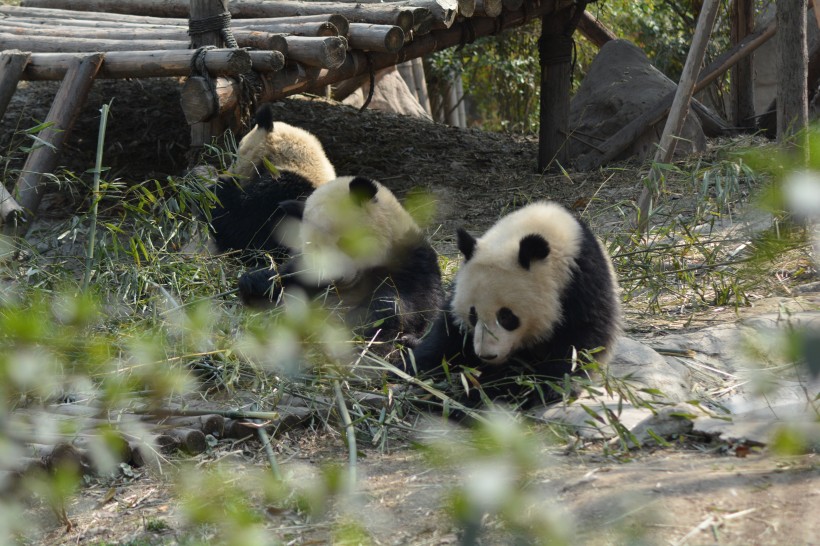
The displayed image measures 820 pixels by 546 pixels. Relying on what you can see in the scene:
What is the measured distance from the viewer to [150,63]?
6.23 m

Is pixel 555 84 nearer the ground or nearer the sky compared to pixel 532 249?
nearer the sky

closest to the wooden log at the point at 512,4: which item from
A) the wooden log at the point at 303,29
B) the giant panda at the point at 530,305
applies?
the wooden log at the point at 303,29

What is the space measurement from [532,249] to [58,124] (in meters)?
3.95

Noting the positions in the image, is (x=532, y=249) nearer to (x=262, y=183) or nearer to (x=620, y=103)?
(x=262, y=183)

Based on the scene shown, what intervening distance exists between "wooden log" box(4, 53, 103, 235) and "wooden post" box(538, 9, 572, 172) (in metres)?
4.48

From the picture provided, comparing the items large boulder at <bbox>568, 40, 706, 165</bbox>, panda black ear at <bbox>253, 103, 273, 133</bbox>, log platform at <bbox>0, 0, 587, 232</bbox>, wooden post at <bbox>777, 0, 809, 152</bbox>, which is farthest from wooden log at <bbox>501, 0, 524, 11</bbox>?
panda black ear at <bbox>253, 103, 273, 133</bbox>

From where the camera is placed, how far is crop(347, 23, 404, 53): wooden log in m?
6.81

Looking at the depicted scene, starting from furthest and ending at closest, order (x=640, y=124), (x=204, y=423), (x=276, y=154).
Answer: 1. (x=640, y=124)
2. (x=276, y=154)
3. (x=204, y=423)

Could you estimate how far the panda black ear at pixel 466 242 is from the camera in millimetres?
3541

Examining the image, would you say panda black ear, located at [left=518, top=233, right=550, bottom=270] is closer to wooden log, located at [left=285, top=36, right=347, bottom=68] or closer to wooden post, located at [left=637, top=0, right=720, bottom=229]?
wooden post, located at [left=637, top=0, right=720, bottom=229]

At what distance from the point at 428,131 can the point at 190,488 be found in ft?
29.3

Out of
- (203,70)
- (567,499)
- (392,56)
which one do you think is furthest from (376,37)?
(567,499)

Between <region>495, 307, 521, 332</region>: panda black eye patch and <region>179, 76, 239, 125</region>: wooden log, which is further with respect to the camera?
<region>179, 76, 239, 125</region>: wooden log

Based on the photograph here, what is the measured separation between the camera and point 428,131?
1066 cm
